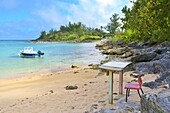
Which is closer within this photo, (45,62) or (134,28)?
(134,28)

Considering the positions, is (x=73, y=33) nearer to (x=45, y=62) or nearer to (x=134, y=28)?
(x=45, y=62)

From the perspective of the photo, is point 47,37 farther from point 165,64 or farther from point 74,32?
point 165,64

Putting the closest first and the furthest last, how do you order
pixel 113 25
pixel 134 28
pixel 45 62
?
pixel 134 28, pixel 45 62, pixel 113 25

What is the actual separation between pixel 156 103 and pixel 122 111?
2.08 m

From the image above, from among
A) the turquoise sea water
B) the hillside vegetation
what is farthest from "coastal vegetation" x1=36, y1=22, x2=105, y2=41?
the turquoise sea water

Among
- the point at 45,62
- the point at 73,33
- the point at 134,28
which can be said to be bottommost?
the point at 45,62

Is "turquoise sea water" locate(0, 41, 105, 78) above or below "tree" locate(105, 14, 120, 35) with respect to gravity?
below

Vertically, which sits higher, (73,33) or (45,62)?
(73,33)

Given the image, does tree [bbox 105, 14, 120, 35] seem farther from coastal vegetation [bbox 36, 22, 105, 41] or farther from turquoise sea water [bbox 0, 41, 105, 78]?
turquoise sea water [bbox 0, 41, 105, 78]

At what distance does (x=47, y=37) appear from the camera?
133 metres

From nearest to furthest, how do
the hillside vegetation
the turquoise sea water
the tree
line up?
1. the hillside vegetation
2. the turquoise sea water
3. the tree

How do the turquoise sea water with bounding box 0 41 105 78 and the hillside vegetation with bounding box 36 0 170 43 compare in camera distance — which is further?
the turquoise sea water with bounding box 0 41 105 78

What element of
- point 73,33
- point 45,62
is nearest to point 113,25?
point 73,33

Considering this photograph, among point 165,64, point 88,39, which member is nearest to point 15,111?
point 165,64
